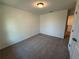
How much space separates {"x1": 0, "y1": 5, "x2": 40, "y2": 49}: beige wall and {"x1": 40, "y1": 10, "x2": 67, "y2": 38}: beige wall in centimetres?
173

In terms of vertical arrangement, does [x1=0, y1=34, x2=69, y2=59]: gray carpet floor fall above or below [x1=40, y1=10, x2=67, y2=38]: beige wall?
below

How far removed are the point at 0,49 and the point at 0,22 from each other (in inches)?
49.4

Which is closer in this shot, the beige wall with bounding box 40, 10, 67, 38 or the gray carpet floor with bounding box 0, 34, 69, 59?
the gray carpet floor with bounding box 0, 34, 69, 59

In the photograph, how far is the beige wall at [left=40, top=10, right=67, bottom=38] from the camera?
4240 mm

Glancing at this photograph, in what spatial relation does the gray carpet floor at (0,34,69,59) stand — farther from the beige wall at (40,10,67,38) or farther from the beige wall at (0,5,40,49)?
the beige wall at (40,10,67,38)

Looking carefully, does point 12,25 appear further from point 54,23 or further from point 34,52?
point 54,23

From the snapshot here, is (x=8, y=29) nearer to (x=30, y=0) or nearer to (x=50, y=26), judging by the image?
(x=30, y=0)

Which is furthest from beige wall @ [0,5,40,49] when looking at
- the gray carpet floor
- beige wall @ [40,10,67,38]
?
beige wall @ [40,10,67,38]

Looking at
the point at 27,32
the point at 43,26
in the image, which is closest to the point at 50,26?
the point at 43,26

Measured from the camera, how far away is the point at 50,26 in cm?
498

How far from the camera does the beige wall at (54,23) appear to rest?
424 centimetres

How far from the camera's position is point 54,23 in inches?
185

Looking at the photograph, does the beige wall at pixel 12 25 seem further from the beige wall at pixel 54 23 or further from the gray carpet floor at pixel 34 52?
the beige wall at pixel 54 23

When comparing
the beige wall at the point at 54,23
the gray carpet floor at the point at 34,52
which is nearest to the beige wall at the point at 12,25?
the gray carpet floor at the point at 34,52
